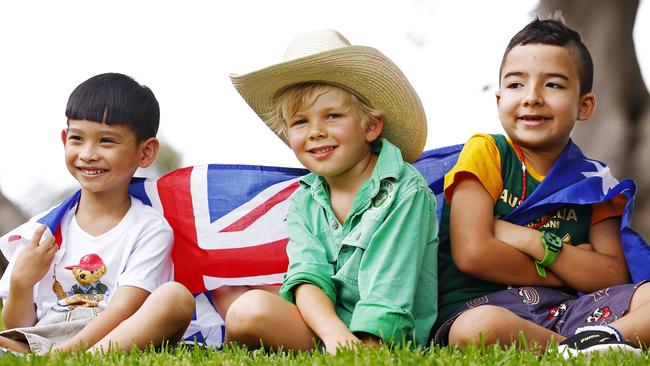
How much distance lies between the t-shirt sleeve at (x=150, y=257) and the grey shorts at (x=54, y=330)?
0.66 feet

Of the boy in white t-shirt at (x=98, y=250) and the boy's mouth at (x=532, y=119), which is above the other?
the boy's mouth at (x=532, y=119)

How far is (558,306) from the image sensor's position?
11.8 feet

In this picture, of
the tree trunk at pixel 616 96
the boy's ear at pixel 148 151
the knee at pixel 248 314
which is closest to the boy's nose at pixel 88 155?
the boy's ear at pixel 148 151

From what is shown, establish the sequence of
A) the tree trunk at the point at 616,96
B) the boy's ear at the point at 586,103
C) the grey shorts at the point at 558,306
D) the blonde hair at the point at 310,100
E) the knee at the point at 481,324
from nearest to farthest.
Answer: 1. the knee at the point at 481,324
2. the grey shorts at the point at 558,306
3. the blonde hair at the point at 310,100
4. the boy's ear at the point at 586,103
5. the tree trunk at the point at 616,96

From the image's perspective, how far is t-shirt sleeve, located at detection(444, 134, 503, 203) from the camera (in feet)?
12.1

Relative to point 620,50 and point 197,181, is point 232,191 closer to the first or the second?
point 197,181

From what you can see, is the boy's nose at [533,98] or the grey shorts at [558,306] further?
the boy's nose at [533,98]

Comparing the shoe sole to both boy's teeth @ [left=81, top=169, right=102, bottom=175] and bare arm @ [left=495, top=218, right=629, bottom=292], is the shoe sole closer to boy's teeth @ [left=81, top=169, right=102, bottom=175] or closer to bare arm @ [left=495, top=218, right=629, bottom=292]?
bare arm @ [left=495, top=218, right=629, bottom=292]

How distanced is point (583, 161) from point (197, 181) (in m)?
1.81

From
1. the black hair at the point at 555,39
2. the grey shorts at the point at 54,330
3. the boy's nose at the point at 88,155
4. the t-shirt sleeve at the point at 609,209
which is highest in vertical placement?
the black hair at the point at 555,39

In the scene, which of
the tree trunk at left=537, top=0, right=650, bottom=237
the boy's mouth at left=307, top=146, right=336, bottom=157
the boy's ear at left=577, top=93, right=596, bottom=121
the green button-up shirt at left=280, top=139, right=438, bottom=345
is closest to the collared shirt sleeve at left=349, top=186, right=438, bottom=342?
the green button-up shirt at left=280, top=139, right=438, bottom=345

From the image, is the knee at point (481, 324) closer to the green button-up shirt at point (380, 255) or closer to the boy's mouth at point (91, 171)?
the green button-up shirt at point (380, 255)

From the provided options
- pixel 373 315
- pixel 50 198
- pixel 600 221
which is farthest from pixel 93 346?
pixel 50 198

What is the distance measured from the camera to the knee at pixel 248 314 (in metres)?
3.25
